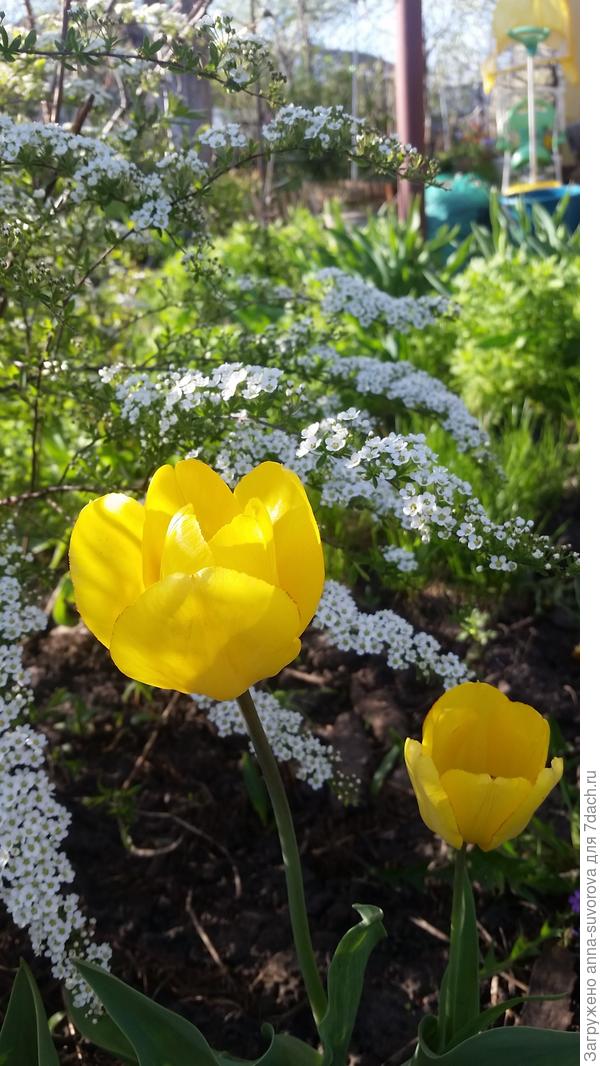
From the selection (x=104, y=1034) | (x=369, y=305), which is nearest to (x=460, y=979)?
(x=104, y=1034)

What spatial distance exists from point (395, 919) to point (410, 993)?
0.12 metres

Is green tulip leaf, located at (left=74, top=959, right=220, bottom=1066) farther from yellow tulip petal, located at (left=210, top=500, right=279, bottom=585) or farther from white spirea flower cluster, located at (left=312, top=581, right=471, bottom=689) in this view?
white spirea flower cluster, located at (left=312, top=581, right=471, bottom=689)

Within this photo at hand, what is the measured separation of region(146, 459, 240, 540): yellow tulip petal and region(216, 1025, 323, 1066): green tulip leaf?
0.37 m

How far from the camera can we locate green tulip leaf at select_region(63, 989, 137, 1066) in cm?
81

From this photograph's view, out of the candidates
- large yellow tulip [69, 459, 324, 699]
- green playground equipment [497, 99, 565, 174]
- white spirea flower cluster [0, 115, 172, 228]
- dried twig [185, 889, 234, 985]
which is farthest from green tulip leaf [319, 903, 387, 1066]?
green playground equipment [497, 99, 565, 174]

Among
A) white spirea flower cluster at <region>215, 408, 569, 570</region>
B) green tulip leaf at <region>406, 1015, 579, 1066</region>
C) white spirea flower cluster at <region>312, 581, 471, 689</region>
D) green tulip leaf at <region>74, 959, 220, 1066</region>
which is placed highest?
white spirea flower cluster at <region>215, 408, 569, 570</region>

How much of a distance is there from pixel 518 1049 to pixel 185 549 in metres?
0.43

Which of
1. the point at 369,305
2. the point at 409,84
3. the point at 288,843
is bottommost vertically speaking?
the point at 288,843

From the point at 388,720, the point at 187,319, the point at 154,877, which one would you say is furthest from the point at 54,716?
the point at 187,319

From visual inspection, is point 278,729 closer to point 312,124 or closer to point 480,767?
point 480,767

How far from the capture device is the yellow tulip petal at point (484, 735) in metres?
0.70

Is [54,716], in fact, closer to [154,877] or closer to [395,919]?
[154,877]

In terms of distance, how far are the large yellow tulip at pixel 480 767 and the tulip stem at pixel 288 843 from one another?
97 millimetres

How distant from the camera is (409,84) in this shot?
3.87m
